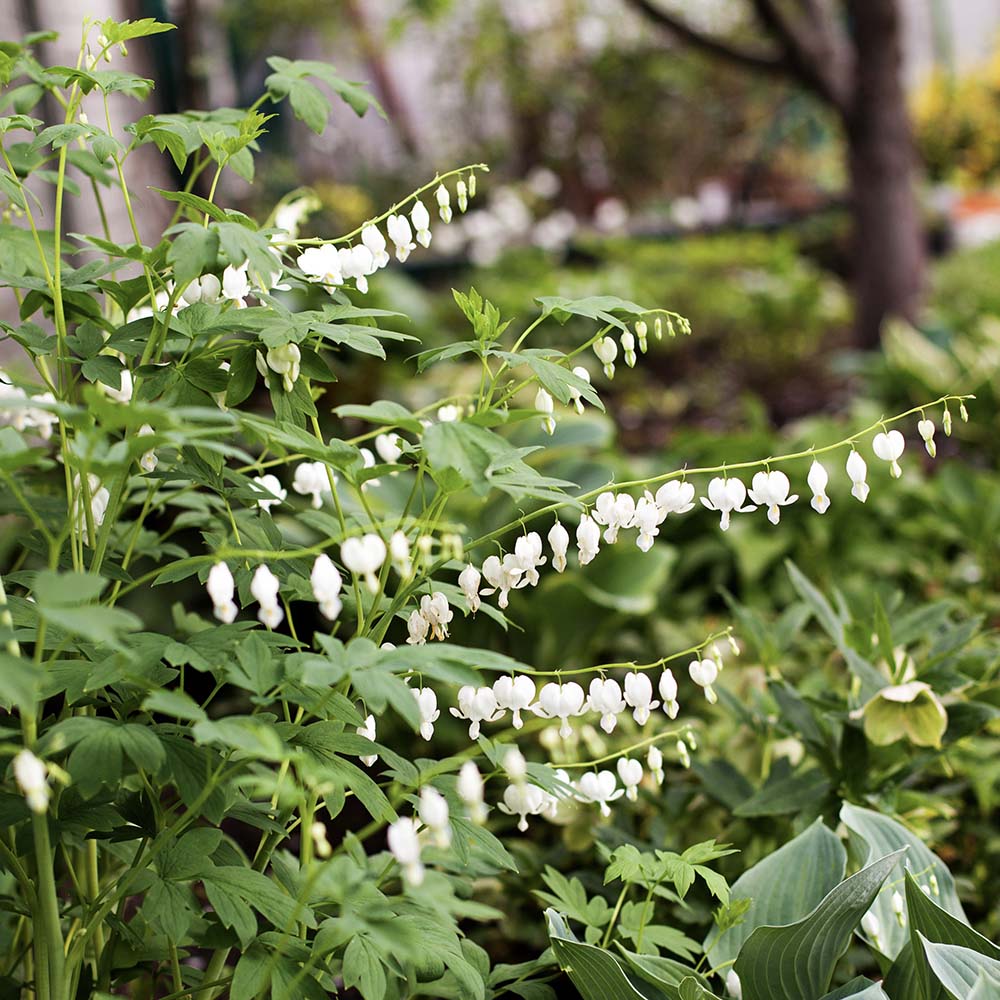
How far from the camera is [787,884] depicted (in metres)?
1.43

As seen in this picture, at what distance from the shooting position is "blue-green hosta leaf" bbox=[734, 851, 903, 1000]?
48.3 inches

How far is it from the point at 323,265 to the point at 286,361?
137mm

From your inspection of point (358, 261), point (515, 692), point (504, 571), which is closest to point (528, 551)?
point (504, 571)

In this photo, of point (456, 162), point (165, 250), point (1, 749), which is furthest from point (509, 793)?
point (456, 162)

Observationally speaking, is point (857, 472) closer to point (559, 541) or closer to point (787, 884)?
point (559, 541)

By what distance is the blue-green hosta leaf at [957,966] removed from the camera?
3.81ft

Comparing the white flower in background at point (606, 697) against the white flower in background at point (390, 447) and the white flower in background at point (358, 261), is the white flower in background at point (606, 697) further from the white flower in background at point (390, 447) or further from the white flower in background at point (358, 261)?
the white flower in background at point (358, 261)

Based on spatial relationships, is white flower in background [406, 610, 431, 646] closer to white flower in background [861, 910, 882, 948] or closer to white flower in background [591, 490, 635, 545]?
white flower in background [591, 490, 635, 545]

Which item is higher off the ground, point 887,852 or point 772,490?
point 772,490

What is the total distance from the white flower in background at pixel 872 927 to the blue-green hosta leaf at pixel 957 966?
0.61 ft

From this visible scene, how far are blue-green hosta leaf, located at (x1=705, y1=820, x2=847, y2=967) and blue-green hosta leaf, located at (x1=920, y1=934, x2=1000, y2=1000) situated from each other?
22 cm

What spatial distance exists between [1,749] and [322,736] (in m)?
0.32

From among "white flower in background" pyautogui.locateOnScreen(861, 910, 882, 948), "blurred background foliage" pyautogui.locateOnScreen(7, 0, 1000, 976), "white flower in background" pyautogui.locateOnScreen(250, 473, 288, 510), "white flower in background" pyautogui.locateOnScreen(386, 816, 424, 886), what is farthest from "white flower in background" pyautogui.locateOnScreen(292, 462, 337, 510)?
"white flower in background" pyautogui.locateOnScreen(861, 910, 882, 948)

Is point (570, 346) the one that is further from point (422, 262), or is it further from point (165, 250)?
point (165, 250)
